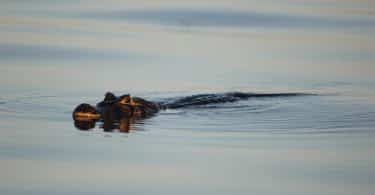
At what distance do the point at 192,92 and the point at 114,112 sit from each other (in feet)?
9.48

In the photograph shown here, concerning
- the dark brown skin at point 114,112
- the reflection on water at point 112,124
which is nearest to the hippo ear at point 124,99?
the dark brown skin at point 114,112

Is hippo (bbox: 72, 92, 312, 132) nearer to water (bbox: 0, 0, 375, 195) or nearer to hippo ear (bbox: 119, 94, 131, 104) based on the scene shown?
hippo ear (bbox: 119, 94, 131, 104)

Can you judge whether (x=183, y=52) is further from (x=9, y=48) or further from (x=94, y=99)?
(x=94, y=99)

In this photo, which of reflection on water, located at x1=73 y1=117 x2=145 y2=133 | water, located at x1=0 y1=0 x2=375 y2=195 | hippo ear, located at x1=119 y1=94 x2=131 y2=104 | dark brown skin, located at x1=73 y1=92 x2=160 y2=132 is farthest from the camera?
hippo ear, located at x1=119 y1=94 x2=131 y2=104

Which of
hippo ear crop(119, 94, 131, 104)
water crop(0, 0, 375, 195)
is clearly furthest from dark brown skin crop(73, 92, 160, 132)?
water crop(0, 0, 375, 195)

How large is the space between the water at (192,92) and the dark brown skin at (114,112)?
0.73ft

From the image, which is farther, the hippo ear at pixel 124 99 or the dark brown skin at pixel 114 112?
the hippo ear at pixel 124 99

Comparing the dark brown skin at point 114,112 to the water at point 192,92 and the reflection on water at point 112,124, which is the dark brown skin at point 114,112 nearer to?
the reflection on water at point 112,124

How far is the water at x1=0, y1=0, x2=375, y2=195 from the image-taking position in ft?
44.5

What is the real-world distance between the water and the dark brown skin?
22 cm

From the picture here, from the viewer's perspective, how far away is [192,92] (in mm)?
20234

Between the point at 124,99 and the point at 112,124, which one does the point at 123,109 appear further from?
the point at 112,124

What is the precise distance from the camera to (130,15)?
3083cm

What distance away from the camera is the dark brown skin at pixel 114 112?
16812 mm
